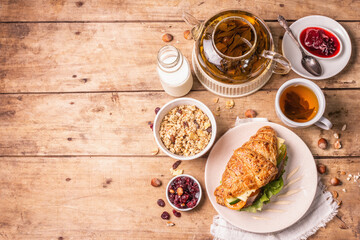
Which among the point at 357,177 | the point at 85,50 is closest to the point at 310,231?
the point at 357,177

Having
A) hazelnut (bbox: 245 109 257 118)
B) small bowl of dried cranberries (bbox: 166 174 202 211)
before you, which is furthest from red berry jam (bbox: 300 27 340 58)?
small bowl of dried cranberries (bbox: 166 174 202 211)

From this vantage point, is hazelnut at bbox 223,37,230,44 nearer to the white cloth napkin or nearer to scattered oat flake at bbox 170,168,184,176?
scattered oat flake at bbox 170,168,184,176

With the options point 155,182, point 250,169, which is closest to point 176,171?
point 155,182

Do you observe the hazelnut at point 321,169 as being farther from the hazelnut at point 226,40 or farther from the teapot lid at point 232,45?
the hazelnut at point 226,40

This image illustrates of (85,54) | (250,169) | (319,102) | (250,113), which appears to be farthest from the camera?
(85,54)

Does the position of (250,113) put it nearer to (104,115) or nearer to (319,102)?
(319,102)

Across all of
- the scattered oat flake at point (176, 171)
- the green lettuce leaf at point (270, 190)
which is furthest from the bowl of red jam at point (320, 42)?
the scattered oat flake at point (176, 171)
